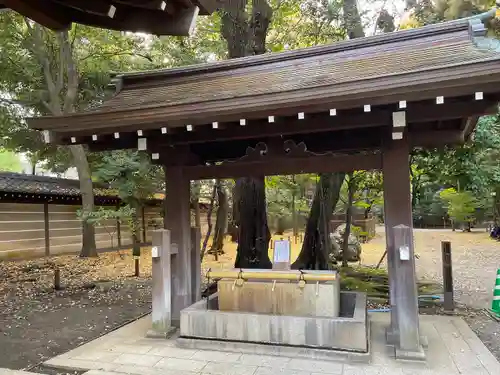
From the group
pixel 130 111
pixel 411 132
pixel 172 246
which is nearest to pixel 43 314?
pixel 172 246

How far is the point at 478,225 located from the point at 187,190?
29596 mm

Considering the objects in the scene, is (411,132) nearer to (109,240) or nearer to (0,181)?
(0,181)

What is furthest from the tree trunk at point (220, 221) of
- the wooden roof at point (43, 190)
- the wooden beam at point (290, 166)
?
the wooden beam at point (290, 166)

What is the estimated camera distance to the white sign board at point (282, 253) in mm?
4961

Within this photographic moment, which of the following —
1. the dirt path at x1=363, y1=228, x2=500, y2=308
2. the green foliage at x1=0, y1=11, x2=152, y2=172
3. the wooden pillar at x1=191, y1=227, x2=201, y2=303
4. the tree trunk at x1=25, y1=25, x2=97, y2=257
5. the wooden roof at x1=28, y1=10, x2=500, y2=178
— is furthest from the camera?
the tree trunk at x1=25, y1=25, x2=97, y2=257

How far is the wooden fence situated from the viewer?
479 inches

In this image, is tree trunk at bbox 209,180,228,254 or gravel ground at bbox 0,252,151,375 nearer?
gravel ground at bbox 0,252,151,375

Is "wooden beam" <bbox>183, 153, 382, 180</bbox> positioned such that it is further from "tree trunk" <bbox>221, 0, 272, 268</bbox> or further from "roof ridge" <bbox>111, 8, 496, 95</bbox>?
"tree trunk" <bbox>221, 0, 272, 268</bbox>

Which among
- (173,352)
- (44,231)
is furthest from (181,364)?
(44,231)

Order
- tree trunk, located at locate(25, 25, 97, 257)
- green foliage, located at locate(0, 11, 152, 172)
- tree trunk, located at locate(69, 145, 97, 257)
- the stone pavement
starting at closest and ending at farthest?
the stone pavement < green foliage, located at locate(0, 11, 152, 172) < tree trunk, located at locate(25, 25, 97, 257) < tree trunk, located at locate(69, 145, 97, 257)

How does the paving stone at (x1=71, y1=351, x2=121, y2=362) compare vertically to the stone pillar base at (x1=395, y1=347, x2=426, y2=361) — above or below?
below

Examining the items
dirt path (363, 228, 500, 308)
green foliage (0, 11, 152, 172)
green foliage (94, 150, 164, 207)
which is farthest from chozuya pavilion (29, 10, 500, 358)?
green foliage (0, 11, 152, 172)

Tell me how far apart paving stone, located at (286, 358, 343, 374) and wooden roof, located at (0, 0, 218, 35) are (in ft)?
11.0

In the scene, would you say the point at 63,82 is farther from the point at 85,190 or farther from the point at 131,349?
the point at 131,349
